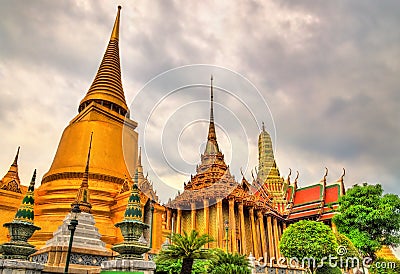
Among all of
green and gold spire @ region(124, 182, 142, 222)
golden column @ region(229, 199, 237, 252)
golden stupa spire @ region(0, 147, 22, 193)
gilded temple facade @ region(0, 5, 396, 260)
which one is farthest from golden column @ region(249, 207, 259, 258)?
green and gold spire @ region(124, 182, 142, 222)

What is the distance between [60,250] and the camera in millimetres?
11453

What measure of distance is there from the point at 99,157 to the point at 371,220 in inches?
782

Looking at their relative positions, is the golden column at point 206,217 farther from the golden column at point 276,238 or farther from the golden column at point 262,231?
the golden column at point 276,238

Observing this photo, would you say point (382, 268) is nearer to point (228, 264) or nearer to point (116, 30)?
point (228, 264)

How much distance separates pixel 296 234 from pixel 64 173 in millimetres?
16144

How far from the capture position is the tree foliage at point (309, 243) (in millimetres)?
18750

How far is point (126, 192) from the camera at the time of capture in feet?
→ 68.8

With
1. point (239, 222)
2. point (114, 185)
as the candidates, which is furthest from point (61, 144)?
point (239, 222)

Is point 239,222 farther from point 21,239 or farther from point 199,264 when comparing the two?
point 21,239

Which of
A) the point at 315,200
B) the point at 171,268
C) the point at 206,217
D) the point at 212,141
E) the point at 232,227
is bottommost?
the point at 171,268

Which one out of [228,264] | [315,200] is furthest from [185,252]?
[315,200]

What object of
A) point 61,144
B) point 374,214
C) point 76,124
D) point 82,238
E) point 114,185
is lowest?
point 82,238

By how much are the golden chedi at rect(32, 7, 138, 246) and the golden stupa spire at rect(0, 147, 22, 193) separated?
1683mm

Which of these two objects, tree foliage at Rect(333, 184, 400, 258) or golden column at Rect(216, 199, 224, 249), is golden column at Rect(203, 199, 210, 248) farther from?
tree foliage at Rect(333, 184, 400, 258)
